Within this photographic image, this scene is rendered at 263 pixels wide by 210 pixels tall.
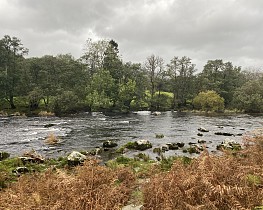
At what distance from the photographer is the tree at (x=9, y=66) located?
48906 mm

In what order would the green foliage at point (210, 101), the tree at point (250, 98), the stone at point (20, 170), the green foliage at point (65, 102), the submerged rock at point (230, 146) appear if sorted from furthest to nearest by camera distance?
1. the green foliage at point (210, 101)
2. the tree at point (250, 98)
3. the green foliage at point (65, 102)
4. the submerged rock at point (230, 146)
5. the stone at point (20, 170)

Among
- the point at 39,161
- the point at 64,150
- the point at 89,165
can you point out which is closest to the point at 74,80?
the point at 64,150

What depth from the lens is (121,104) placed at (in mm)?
56281

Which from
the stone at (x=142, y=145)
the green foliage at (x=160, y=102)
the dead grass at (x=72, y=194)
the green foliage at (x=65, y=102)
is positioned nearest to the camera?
the dead grass at (x=72, y=194)

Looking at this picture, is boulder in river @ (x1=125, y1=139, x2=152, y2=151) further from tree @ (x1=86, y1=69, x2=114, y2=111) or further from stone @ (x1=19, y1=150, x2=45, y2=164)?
tree @ (x1=86, y1=69, x2=114, y2=111)

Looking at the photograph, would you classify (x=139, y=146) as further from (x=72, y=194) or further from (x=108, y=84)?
(x=108, y=84)

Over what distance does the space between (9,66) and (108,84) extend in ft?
71.8

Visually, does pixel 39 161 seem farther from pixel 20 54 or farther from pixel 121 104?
pixel 20 54

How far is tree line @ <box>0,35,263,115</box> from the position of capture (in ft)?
165

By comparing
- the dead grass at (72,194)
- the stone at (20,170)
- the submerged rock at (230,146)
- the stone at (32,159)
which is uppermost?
the dead grass at (72,194)

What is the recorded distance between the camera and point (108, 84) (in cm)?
5444

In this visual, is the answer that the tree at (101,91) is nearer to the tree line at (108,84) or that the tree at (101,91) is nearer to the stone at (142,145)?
the tree line at (108,84)

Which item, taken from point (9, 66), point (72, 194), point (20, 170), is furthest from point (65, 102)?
point (72, 194)

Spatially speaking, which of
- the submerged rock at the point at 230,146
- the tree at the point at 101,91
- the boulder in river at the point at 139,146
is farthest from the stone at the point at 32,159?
the tree at the point at 101,91
